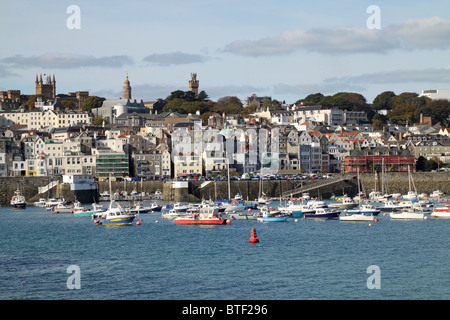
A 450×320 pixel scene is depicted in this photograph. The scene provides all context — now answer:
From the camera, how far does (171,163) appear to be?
333 feet

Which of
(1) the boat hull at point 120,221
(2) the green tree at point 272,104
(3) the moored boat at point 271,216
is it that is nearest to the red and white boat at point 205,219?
(1) the boat hull at point 120,221

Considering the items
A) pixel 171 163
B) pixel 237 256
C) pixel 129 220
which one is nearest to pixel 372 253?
pixel 237 256

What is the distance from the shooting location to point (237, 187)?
3332 inches

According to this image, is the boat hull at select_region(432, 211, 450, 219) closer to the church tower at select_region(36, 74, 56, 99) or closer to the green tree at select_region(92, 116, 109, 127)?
the green tree at select_region(92, 116, 109, 127)

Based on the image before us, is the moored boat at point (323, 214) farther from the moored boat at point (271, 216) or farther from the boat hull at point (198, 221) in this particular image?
the boat hull at point (198, 221)

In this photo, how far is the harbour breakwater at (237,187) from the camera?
83.9 metres

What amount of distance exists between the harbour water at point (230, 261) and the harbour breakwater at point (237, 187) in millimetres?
27779

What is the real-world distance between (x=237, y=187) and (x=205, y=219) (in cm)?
3088

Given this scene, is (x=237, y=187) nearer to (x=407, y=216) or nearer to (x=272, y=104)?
(x=407, y=216)

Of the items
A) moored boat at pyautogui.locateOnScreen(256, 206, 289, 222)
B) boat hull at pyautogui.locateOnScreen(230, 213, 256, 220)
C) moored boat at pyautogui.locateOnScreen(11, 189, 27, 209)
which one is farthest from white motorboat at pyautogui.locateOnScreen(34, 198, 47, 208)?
moored boat at pyautogui.locateOnScreen(256, 206, 289, 222)

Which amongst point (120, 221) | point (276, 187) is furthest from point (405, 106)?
point (120, 221)

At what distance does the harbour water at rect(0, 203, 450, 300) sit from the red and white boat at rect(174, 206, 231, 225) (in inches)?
31.7

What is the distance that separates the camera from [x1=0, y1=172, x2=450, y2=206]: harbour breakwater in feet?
275
